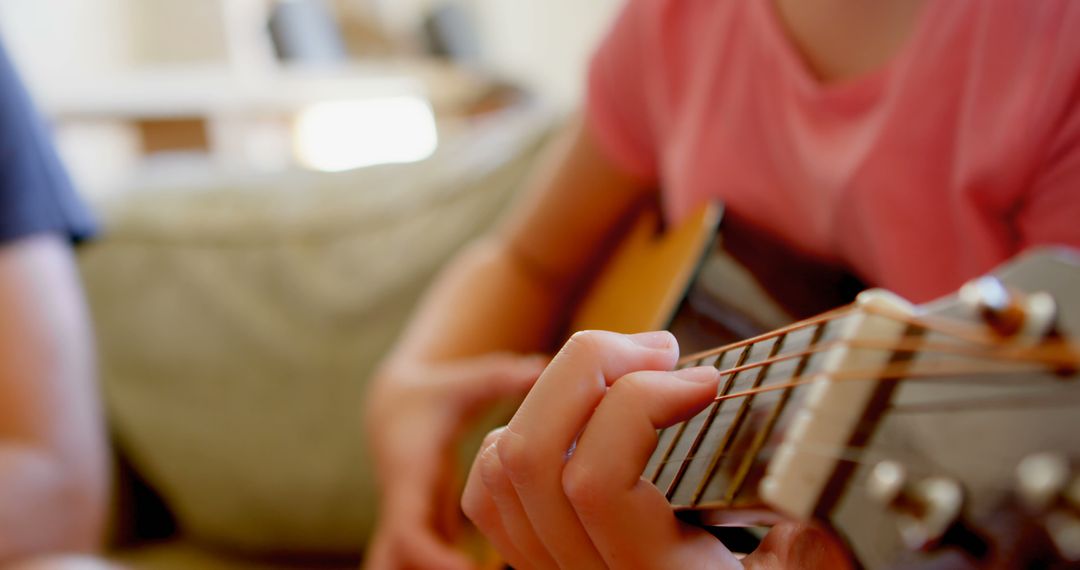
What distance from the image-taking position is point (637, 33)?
0.72 meters

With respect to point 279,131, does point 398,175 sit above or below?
below

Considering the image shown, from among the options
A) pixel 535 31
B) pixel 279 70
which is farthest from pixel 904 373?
pixel 535 31

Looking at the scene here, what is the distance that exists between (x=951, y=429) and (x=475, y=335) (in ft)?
2.04

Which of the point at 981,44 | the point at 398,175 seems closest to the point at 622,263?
the point at 981,44

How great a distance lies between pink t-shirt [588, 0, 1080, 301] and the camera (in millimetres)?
443

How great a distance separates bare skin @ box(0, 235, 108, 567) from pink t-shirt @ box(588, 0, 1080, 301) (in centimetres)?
63

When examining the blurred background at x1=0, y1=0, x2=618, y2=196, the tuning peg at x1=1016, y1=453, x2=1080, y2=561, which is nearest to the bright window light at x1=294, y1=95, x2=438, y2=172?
the blurred background at x1=0, y1=0, x2=618, y2=196

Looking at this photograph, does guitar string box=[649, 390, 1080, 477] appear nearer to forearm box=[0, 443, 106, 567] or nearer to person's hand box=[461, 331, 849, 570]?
person's hand box=[461, 331, 849, 570]

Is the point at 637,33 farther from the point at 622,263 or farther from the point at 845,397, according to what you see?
the point at 845,397

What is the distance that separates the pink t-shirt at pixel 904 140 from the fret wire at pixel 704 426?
166 millimetres

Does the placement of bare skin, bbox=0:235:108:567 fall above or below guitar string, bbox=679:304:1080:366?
above

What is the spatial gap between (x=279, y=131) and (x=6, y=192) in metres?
1.51

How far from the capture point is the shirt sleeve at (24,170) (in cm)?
94

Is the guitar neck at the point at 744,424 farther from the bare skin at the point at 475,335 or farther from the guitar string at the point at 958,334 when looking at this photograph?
the bare skin at the point at 475,335
